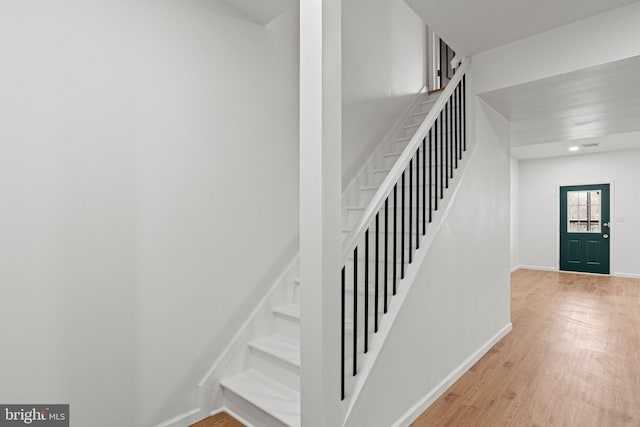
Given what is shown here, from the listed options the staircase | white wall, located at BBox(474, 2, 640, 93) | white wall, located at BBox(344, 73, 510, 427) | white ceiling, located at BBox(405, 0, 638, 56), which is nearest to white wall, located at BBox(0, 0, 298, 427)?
the staircase

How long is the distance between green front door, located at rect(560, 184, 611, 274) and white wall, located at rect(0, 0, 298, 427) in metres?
7.46

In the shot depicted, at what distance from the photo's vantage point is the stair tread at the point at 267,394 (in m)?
1.88

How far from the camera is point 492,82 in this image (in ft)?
9.29

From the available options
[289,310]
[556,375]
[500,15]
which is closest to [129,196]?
[289,310]

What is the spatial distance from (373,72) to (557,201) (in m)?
6.16

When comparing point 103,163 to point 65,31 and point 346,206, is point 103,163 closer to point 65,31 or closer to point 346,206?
point 65,31

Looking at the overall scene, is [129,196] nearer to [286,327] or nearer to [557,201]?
[286,327]

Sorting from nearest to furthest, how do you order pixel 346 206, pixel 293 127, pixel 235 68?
pixel 235 68 < pixel 293 127 < pixel 346 206

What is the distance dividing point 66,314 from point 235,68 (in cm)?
176

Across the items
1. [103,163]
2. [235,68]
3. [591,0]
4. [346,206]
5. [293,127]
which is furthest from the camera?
[346,206]

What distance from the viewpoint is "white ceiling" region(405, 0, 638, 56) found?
7.23 ft

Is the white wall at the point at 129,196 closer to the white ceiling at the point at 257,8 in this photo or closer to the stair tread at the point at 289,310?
the white ceiling at the point at 257,8

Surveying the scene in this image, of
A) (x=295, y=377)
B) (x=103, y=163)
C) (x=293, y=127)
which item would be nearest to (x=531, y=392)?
(x=295, y=377)

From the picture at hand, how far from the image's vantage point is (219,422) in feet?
6.90
